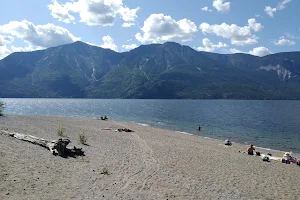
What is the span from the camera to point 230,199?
13883 mm

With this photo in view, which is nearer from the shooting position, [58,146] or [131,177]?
[131,177]

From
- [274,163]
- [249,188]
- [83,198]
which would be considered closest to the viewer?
[83,198]

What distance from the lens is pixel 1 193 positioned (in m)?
11.0

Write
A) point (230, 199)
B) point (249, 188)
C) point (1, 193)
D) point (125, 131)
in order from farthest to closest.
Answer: point (125, 131) → point (249, 188) → point (230, 199) → point (1, 193)

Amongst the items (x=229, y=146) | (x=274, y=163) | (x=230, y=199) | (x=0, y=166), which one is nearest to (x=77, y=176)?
(x=0, y=166)

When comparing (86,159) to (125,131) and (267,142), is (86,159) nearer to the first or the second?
(125,131)

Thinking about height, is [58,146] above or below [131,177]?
above

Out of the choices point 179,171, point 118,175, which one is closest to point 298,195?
point 179,171

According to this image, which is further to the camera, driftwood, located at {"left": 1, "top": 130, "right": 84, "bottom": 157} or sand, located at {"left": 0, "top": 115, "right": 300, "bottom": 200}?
driftwood, located at {"left": 1, "top": 130, "right": 84, "bottom": 157}

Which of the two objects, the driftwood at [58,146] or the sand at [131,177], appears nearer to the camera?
the sand at [131,177]

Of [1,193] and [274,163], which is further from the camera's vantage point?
[274,163]

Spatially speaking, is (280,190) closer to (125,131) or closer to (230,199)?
(230,199)

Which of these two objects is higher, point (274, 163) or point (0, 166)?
point (0, 166)

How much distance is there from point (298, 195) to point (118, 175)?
10.6 meters
